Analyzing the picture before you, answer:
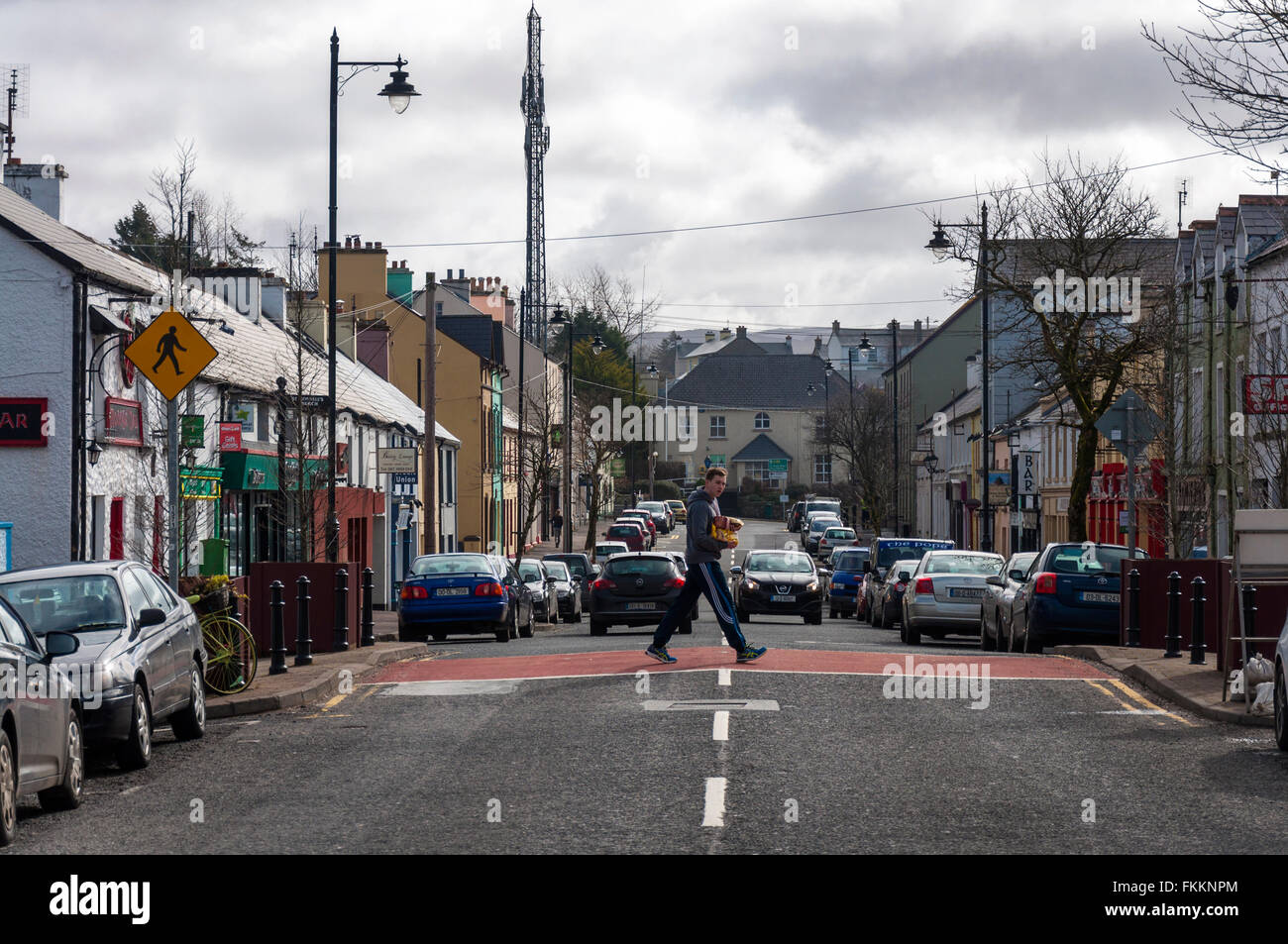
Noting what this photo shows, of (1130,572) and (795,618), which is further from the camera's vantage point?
(795,618)

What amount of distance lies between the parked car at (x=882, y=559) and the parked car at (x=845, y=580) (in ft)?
7.89

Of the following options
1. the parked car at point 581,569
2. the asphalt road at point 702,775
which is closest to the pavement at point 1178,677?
the asphalt road at point 702,775

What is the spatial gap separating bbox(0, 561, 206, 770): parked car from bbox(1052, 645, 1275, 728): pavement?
8433mm

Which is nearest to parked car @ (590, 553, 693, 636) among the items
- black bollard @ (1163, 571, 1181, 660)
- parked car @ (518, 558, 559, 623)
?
parked car @ (518, 558, 559, 623)

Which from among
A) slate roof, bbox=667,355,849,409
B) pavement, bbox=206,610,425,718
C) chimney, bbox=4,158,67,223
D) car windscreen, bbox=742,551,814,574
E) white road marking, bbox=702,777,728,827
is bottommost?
pavement, bbox=206,610,425,718

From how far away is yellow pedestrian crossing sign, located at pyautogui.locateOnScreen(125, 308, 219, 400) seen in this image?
14.6m

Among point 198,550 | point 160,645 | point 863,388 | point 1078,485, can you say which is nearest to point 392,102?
point 198,550

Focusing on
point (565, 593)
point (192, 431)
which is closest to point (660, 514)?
point (565, 593)

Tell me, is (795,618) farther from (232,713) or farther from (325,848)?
(325,848)

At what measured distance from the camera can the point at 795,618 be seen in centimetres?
4178

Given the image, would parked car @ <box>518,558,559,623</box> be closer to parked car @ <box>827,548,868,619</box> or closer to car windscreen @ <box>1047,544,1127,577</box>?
parked car @ <box>827,548,868,619</box>

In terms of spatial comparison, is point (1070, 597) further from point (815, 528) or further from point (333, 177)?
point (815, 528)

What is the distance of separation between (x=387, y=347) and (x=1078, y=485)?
3133 centimetres

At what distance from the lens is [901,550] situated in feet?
131
